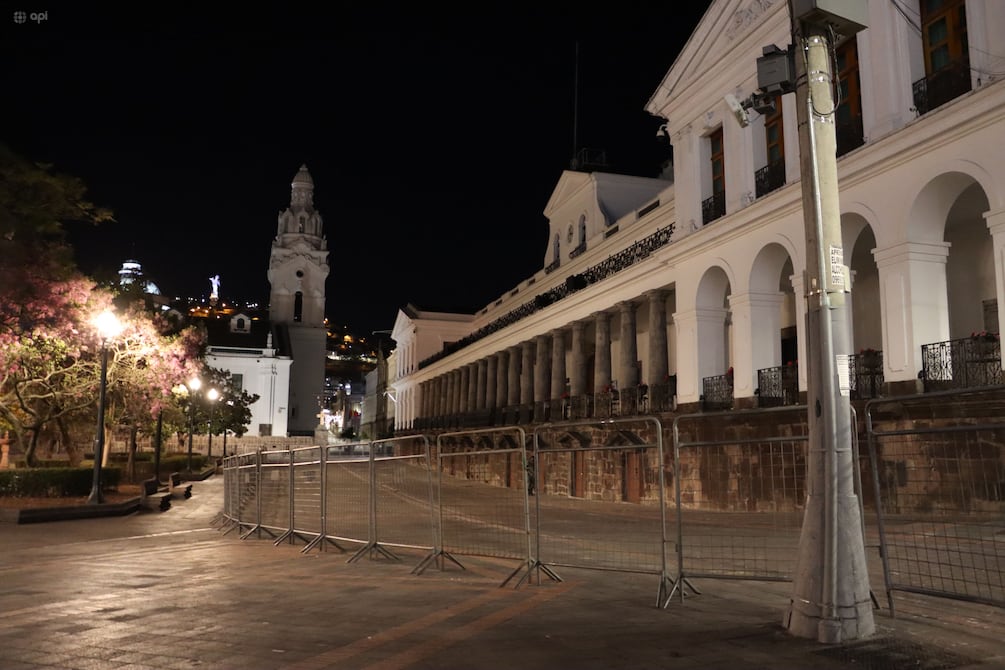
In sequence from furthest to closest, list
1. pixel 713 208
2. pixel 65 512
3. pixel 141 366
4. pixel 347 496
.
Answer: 1. pixel 141 366
2. pixel 713 208
3. pixel 65 512
4. pixel 347 496

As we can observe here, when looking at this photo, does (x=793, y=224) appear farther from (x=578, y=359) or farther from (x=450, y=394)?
(x=450, y=394)

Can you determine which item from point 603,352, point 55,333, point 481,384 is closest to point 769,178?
point 603,352

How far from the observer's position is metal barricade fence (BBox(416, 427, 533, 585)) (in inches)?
349

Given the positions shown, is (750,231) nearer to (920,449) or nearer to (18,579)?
(920,449)

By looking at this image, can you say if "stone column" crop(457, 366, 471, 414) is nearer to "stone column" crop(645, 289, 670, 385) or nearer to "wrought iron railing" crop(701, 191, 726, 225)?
"stone column" crop(645, 289, 670, 385)

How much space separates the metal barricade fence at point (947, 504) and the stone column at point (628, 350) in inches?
773

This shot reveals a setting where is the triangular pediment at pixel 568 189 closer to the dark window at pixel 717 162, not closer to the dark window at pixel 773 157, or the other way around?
the dark window at pixel 717 162

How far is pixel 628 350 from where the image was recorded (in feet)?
88.2

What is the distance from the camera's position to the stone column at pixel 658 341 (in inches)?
965

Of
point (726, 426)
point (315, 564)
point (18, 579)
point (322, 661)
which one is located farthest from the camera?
point (726, 426)

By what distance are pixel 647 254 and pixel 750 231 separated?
19.8 feet

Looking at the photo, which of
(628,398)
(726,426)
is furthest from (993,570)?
(628,398)

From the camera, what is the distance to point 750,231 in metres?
20.1

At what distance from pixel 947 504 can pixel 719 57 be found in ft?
59.6
